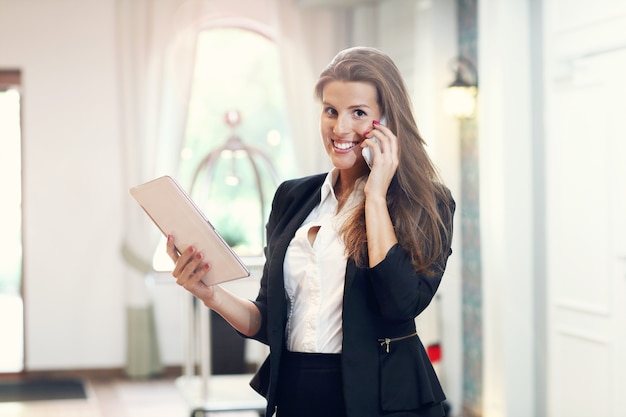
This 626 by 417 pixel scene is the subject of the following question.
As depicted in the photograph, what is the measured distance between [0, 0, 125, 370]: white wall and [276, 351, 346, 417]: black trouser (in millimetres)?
5412

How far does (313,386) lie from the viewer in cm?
163

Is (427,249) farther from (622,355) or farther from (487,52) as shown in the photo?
(487,52)

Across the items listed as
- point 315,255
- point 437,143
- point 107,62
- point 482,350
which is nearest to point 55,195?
point 107,62

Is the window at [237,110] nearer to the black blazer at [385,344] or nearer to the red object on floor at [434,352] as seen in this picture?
the red object on floor at [434,352]

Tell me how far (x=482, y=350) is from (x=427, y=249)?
3.75 meters

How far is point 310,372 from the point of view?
1638 millimetres

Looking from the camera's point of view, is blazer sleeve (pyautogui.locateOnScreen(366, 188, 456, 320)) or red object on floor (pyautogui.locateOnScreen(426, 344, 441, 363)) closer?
blazer sleeve (pyautogui.locateOnScreen(366, 188, 456, 320))

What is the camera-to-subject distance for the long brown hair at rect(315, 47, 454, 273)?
64.0 inches

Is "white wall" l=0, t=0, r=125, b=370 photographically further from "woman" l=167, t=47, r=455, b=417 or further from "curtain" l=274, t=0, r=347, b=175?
"woman" l=167, t=47, r=455, b=417

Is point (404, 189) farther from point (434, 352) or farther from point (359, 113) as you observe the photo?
point (434, 352)

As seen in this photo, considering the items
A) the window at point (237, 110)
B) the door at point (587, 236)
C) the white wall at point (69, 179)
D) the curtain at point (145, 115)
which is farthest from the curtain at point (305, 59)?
the door at point (587, 236)

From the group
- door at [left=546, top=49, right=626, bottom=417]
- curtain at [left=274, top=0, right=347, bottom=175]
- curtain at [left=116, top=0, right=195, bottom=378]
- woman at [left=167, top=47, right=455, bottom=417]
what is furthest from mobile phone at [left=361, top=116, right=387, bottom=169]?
curtain at [left=116, top=0, right=195, bottom=378]

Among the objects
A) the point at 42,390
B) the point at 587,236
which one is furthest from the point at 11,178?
the point at 587,236

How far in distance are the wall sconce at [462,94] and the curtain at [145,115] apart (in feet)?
8.25
